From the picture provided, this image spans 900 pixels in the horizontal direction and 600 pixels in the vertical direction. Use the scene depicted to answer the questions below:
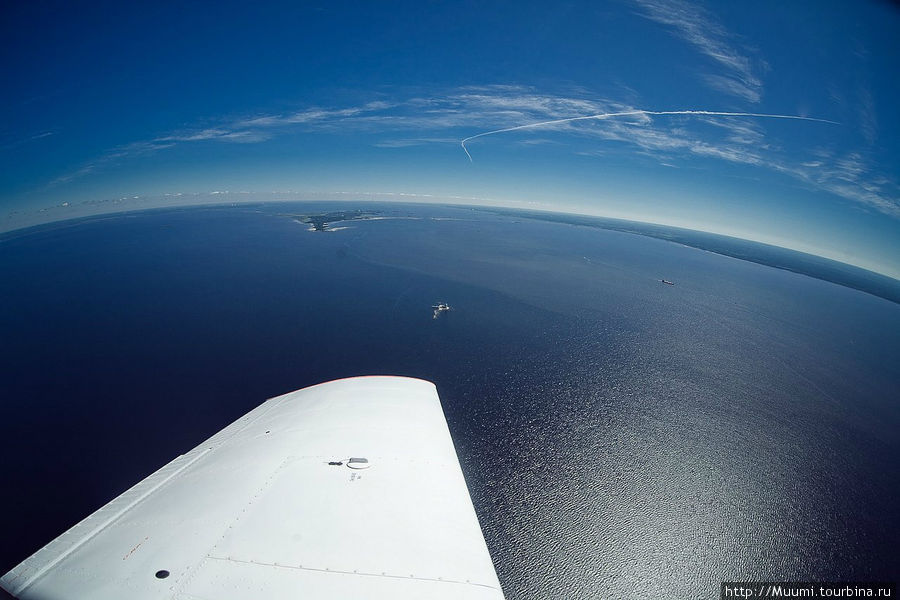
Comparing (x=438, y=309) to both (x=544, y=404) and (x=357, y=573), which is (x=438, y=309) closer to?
(x=544, y=404)

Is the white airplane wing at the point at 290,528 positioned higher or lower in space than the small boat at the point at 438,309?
lower

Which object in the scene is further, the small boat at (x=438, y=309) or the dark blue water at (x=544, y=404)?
the small boat at (x=438, y=309)

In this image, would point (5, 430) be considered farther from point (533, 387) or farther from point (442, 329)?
point (533, 387)

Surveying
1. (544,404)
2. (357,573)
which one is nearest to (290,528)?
(357,573)

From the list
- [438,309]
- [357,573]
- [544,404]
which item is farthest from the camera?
[438,309]

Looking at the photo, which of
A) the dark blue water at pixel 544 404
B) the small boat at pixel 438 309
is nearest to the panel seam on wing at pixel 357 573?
the dark blue water at pixel 544 404

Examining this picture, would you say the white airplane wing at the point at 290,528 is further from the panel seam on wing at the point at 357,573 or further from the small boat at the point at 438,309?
the small boat at the point at 438,309
